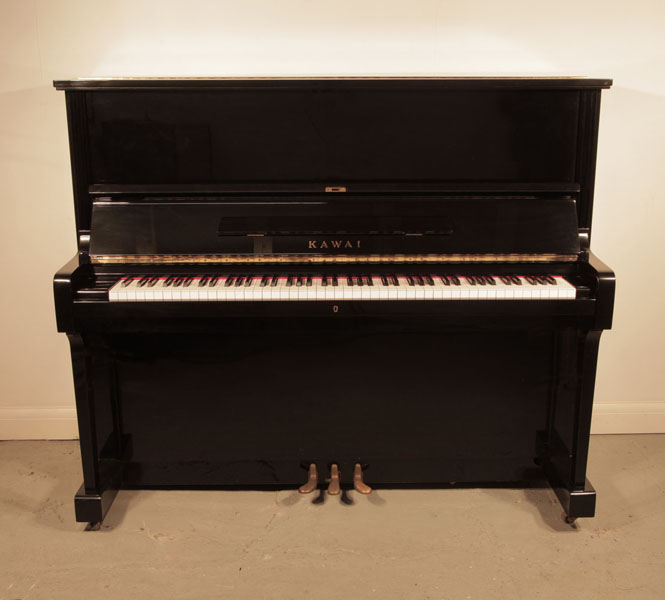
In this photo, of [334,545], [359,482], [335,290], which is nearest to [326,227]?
[335,290]

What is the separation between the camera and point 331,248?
207 centimetres

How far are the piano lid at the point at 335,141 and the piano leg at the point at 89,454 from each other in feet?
1.46

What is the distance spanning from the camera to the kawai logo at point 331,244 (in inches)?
81.7

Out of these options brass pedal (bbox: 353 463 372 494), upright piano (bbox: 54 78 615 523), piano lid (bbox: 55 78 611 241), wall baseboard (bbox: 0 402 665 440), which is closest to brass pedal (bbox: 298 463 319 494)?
upright piano (bbox: 54 78 615 523)

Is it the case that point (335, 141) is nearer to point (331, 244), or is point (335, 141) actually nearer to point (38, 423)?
point (331, 244)

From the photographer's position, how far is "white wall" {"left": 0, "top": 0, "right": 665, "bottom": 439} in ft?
7.91

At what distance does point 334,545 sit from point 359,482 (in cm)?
25

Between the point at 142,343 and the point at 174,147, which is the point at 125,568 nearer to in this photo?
the point at 142,343

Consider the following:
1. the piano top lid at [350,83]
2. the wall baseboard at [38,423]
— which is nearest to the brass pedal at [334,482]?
the wall baseboard at [38,423]

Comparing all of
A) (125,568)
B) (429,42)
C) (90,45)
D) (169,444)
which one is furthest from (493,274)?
(90,45)

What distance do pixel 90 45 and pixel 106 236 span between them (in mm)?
835

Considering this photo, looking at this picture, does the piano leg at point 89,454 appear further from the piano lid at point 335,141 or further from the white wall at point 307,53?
the white wall at point 307,53

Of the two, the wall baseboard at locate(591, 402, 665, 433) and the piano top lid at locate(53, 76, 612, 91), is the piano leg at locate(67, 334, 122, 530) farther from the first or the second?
→ the wall baseboard at locate(591, 402, 665, 433)

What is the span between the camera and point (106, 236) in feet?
6.82
